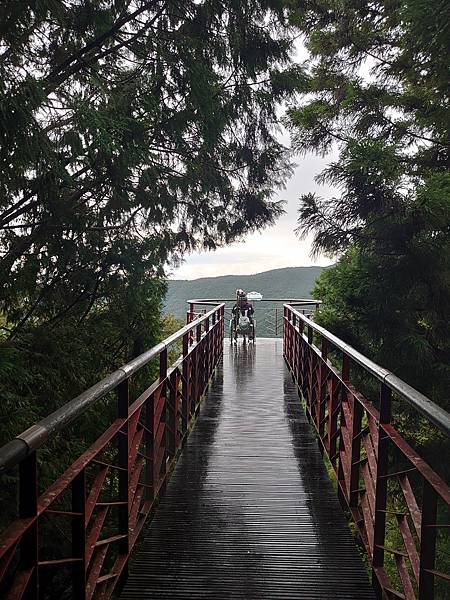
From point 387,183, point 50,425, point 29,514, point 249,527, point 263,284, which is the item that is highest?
point 263,284

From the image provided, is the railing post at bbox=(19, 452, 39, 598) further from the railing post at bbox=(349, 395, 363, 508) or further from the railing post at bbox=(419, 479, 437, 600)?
the railing post at bbox=(349, 395, 363, 508)

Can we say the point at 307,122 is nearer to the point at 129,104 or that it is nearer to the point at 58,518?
the point at 129,104

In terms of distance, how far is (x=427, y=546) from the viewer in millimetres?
1750

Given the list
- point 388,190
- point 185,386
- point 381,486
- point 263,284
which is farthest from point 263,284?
point 381,486

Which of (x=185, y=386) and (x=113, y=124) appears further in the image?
(x=185, y=386)

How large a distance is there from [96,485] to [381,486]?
3.82 ft

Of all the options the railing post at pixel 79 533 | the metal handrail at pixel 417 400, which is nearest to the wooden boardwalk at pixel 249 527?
the railing post at pixel 79 533

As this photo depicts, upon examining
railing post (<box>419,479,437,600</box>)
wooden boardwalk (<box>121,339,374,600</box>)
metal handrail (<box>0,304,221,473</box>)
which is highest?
metal handrail (<box>0,304,221,473</box>)

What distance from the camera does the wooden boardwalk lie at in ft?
7.39

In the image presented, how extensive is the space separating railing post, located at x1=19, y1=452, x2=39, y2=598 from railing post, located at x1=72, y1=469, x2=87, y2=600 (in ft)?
1.03

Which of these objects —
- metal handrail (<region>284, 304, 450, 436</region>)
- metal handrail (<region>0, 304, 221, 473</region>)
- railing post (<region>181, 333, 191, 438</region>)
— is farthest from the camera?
railing post (<region>181, 333, 191, 438</region>)

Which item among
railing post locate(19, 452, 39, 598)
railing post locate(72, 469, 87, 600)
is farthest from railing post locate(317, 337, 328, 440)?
railing post locate(19, 452, 39, 598)

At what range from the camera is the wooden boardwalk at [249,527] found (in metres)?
2.25

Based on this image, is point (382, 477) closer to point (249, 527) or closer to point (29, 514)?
point (249, 527)
